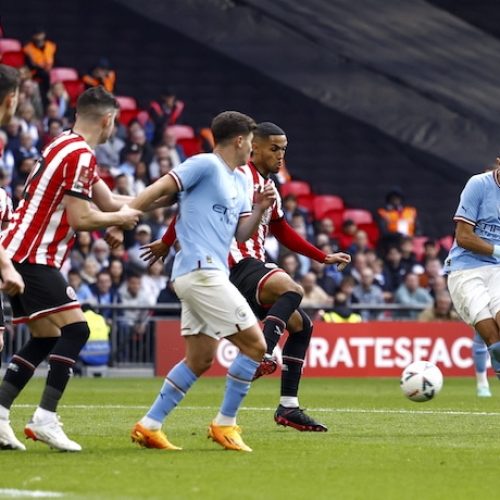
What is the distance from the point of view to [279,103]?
29078 millimetres

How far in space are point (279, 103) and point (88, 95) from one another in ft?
65.0

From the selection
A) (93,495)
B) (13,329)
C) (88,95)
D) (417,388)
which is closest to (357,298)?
(13,329)

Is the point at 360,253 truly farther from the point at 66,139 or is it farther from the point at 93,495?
the point at 93,495

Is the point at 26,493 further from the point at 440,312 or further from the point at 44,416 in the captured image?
the point at 440,312

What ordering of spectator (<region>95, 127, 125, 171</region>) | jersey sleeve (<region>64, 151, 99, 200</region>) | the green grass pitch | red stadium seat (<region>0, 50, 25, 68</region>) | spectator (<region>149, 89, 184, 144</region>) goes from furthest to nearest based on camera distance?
1. spectator (<region>149, 89, 184, 144</region>)
2. red stadium seat (<region>0, 50, 25, 68</region>)
3. spectator (<region>95, 127, 125, 171</region>)
4. jersey sleeve (<region>64, 151, 99, 200</region>)
5. the green grass pitch

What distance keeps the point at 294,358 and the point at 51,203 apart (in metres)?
3.15

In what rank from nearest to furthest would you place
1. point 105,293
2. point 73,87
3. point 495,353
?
point 495,353 → point 105,293 → point 73,87

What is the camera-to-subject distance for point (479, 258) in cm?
1168

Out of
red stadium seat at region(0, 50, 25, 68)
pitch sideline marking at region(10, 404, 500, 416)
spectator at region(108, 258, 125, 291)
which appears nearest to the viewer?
pitch sideline marking at region(10, 404, 500, 416)

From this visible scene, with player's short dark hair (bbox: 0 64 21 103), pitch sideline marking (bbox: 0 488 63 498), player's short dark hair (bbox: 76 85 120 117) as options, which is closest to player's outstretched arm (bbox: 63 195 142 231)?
player's short dark hair (bbox: 76 85 120 117)

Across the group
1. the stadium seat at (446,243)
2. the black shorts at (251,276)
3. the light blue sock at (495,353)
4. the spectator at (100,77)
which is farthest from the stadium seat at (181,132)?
the light blue sock at (495,353)

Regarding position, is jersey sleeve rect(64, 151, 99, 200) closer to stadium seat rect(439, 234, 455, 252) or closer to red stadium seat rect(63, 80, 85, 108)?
red stadium seat rect(63, 80, 85, 108)

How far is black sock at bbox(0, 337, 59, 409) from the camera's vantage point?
957 centimetres

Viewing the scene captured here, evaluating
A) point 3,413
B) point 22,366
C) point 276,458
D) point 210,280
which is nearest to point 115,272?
point 22,366
